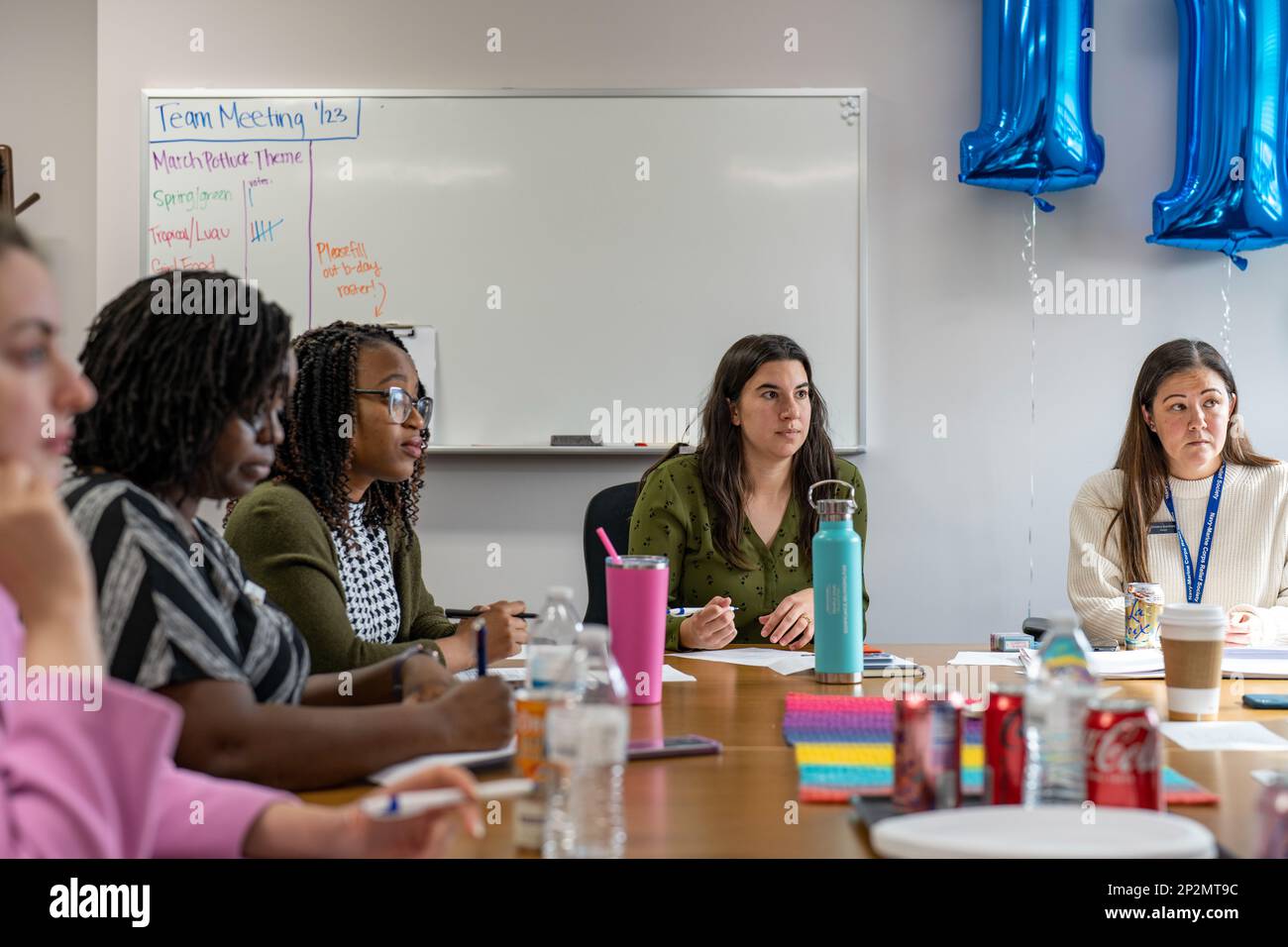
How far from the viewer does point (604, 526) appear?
262 cm

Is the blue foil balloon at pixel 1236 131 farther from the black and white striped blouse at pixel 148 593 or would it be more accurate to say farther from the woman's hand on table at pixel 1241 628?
the black and white striped blouse at pixel 148 593

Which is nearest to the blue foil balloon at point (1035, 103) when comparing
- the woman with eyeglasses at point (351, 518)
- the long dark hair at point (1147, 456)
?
the long dark hair at point (1147, 456)

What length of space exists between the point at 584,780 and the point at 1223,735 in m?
0.86

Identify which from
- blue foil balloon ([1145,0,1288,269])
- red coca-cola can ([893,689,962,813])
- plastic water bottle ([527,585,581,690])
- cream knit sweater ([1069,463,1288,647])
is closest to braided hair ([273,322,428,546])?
plastic water bottle ([527,585,581,690])

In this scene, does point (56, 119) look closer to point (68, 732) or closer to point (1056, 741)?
point (68, 732)

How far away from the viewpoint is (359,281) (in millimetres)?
3295

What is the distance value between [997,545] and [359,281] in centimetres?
196

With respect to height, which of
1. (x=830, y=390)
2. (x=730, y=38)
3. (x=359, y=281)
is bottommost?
(x=830, y=390)

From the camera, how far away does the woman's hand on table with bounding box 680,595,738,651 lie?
2.01 meters

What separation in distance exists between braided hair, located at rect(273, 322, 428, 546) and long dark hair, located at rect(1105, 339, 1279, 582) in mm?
1498

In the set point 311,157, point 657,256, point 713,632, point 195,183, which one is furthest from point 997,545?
point 195,183

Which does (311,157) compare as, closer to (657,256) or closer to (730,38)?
(657,256)

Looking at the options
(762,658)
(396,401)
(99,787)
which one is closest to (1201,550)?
(762,658)

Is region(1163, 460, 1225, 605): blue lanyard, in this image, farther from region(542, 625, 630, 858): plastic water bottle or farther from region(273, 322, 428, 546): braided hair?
region(542, 625, 630, 858): plastic water bottle
